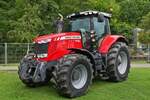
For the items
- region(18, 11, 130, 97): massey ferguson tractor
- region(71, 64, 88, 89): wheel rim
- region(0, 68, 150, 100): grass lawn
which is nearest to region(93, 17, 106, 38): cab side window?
region(18, 11, 130, 97): massey ferguson tractor

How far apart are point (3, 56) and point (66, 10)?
1093 cm

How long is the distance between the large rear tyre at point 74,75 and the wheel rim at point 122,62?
8.31 feet

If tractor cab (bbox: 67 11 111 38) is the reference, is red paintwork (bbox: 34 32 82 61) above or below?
below

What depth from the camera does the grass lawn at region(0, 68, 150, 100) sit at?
36.5ft

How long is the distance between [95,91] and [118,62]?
2267 millimetres

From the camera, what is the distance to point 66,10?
34.2m

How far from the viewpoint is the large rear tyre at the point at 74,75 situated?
10852 mm

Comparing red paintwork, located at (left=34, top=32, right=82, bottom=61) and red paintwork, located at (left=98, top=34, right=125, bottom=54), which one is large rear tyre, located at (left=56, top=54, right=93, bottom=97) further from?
red paintwork, located at (left=98, top=34, right=125, bottom=54)

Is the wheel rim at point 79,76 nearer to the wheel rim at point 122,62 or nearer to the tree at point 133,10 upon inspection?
the wheel rim at point 122,62

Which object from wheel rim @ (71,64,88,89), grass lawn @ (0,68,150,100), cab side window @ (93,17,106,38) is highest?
cab side window @ (93,17,106,38)

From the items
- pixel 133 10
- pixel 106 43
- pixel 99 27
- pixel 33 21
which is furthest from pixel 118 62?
pixel 133 10

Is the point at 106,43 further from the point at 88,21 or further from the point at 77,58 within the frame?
the point at 77,58

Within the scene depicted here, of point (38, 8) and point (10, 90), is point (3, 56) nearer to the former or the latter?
point (38, 8)

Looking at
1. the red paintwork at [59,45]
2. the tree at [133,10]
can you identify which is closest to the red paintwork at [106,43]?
the red paintwork at [59,45]
